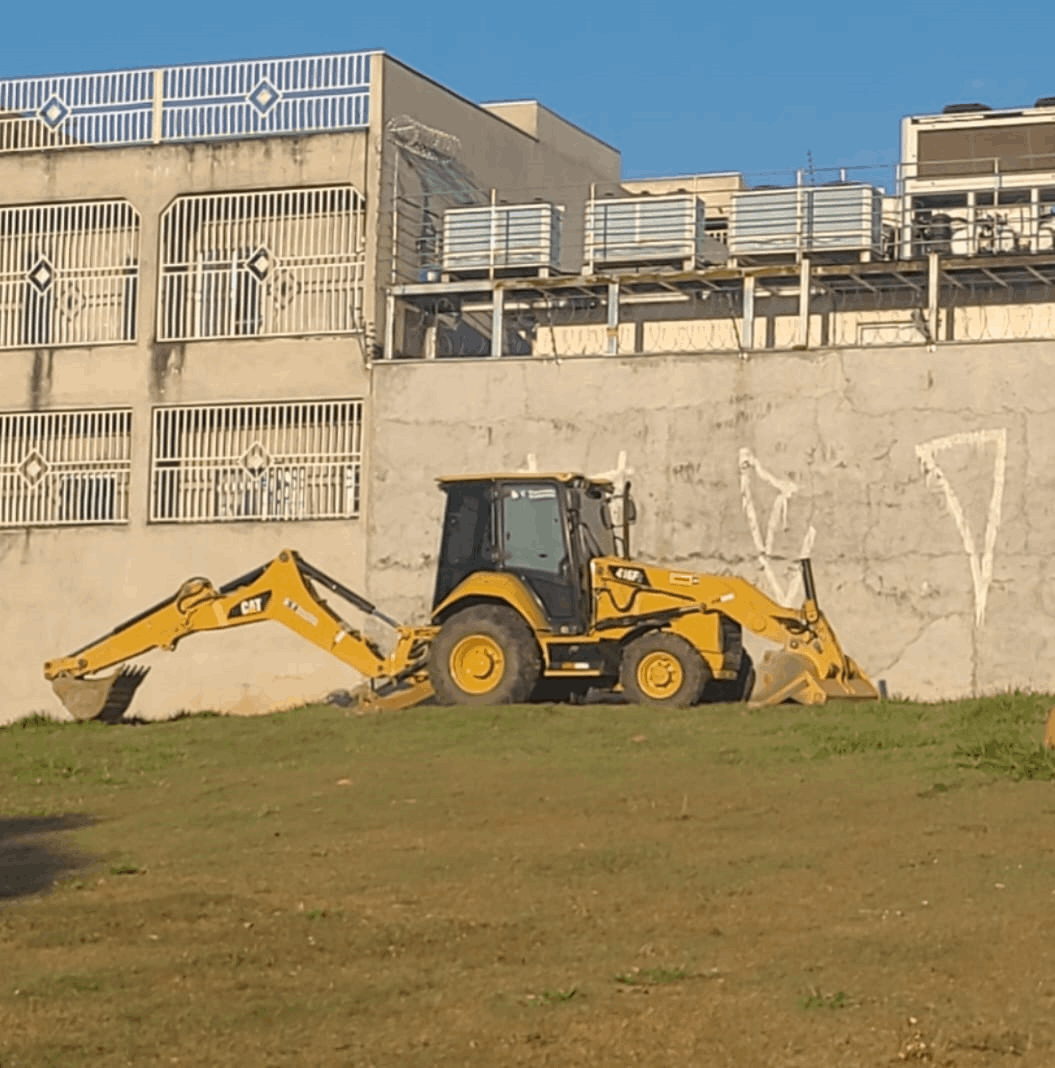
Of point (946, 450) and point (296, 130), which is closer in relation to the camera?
point (946, 450)

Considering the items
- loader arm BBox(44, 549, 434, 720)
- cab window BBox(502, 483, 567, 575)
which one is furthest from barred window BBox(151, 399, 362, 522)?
cab window BBox(502, 483, 567, 575)

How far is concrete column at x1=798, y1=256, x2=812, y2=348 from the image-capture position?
3250cm

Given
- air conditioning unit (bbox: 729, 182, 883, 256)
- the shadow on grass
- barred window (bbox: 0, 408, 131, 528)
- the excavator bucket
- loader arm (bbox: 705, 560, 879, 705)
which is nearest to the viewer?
the shadow on grass

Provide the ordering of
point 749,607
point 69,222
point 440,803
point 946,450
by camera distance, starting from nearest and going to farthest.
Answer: point 440,803
point 749,607
point 946,450
point 69,222

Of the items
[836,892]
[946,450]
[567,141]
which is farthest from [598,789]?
[567,141]

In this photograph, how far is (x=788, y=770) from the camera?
889 inches

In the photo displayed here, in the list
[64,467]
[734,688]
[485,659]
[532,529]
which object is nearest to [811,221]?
[532,529]

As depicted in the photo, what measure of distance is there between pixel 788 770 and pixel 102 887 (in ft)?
27.8

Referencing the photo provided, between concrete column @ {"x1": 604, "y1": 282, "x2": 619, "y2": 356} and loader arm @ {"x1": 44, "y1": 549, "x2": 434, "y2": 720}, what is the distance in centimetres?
610

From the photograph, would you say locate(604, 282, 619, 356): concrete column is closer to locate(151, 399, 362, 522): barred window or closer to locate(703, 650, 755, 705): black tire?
locate(151, 399, 362, 522): barred window

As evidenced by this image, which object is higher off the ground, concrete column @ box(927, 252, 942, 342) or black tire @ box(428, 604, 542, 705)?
concrete column @ box(927, 252, 942, 342)

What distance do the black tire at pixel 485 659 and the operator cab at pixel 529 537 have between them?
52 cm

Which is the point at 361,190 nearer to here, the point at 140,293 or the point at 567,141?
the point at 140,293

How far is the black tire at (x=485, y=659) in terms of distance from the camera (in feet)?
91.4
